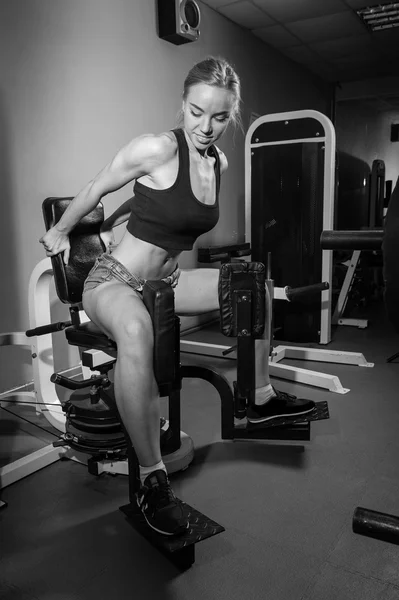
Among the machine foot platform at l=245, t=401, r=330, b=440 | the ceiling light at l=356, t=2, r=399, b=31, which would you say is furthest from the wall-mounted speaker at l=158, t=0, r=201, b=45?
the machine foot platform at l=245, t=401, r=330, b=440

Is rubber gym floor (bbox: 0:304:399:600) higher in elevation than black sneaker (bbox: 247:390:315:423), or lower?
lower

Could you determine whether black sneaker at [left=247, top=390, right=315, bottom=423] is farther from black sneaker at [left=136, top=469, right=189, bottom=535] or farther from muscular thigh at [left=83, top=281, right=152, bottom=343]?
muscular thigh at [left=83, top=281, right=152, bottom=343]

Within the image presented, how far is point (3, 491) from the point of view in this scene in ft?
5.60

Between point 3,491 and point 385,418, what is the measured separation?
5.20 feet

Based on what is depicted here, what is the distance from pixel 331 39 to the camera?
4926 mm

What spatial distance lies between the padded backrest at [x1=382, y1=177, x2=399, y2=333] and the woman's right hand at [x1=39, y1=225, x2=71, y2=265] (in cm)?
127

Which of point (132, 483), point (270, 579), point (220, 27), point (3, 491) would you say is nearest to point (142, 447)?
point (132, 483)

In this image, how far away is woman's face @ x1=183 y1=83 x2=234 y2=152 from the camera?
153 cm

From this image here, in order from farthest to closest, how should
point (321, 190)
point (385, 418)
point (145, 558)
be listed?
point (321, 190) → point (385, 418) → point (145, 558)

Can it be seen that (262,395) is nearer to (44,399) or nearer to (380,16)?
(44,399)

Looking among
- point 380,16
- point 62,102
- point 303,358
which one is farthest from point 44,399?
point 380,16

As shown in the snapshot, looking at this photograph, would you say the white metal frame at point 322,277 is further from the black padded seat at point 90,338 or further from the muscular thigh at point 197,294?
the black padded seat at point 90,338

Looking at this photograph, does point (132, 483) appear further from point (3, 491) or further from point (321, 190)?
point (321, 190)

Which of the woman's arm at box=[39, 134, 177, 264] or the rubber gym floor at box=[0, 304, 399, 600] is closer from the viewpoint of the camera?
the rubber gym floor at box=[0, 304, 399, 600]
